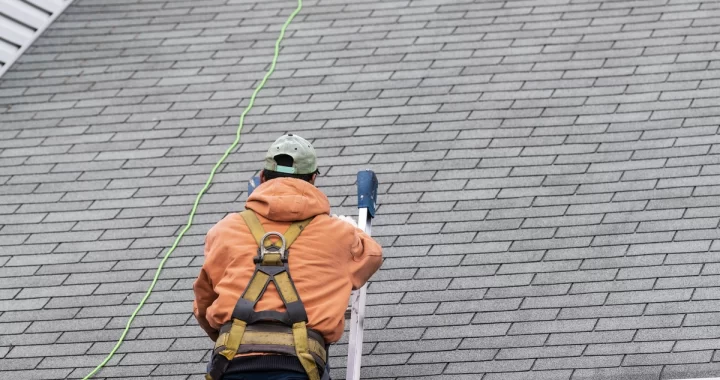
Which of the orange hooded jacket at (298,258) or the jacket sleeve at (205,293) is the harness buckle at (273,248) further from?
the jacket sleeve at (205,293)

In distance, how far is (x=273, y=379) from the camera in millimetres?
4590

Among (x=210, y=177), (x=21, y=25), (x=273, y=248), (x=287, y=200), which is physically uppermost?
(x=21, y=25)

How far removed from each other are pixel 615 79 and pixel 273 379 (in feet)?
14.5

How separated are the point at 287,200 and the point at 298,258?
24 centimetres

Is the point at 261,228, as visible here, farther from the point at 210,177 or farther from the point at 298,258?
the point at 210,177

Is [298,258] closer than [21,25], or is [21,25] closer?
[298,258]

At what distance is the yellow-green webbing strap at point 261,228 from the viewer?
4.75 m

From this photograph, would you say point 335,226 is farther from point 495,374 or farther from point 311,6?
point 311,6

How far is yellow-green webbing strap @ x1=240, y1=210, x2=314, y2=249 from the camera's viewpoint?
4.75 metres

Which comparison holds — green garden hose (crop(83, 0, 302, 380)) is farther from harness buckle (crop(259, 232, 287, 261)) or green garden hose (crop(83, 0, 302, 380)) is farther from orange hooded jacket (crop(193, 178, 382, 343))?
harness buckle (crop(259, 232, 287, 261))

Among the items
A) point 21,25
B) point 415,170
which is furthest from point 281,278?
point 21,25

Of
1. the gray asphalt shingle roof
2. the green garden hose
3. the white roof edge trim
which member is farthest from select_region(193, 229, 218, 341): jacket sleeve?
the white roof edge trim

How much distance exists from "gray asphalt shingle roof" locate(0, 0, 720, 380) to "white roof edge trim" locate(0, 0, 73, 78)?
0.11 metres

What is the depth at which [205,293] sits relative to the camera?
16.2 ft
